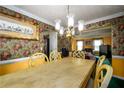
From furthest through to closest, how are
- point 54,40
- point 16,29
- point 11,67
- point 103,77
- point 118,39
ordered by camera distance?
point 54,40
point 118,39
point 16,29
point 11,67
point 103,77

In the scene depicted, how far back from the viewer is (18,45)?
2584 mm

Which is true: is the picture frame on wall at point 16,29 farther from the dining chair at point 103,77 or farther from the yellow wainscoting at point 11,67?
the dining chair at point 103,77

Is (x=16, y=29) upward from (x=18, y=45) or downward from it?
upward

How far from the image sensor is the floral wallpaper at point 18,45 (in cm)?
223

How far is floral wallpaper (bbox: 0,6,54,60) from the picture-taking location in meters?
2.23

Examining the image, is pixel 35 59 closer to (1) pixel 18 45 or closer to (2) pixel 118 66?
(1) pixel 18 45

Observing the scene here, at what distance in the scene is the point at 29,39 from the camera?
9.59 feet

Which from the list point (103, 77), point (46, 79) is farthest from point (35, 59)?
point (103, 77)

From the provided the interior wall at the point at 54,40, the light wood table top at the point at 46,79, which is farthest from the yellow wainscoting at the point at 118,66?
the interior wall at the point at 54,40

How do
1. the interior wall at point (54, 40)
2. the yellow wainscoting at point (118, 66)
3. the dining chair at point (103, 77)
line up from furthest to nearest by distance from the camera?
the interior wall at point (54, 40), the yellow wainscoting at point (118, 66), the dining chair at point (103, 77)

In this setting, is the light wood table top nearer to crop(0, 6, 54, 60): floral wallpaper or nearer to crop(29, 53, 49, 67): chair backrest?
crop(29, 53, 49, 67): chair backrest
